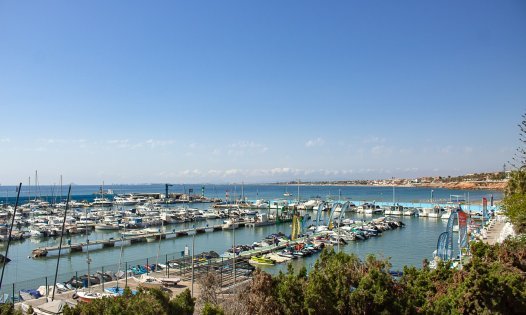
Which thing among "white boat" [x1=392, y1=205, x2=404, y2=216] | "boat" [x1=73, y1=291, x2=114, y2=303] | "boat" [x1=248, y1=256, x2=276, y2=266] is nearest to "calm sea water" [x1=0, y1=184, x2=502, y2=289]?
"boat" [x1=248, y1=256, x2=276, y2=266]

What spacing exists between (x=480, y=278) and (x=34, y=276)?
34.9 meters

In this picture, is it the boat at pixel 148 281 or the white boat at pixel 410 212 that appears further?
the white boat at pixel 410 212

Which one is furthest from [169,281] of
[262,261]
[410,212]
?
[410,212]

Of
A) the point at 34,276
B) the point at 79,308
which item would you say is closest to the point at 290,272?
the point at 79,308

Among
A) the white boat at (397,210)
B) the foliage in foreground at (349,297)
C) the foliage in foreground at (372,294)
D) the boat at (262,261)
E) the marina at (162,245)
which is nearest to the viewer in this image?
the foliage in foreground at (349,297)

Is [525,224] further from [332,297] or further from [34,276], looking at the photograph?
[34,276]

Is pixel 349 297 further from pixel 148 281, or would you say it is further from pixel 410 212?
pixel 410 212

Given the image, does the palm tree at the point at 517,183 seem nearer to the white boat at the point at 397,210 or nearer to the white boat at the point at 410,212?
the white boat at the point at 410,212

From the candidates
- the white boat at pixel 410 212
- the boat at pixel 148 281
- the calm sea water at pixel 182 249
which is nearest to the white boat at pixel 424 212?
the white boat at pixel 410 212

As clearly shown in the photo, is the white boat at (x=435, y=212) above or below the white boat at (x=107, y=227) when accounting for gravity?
above

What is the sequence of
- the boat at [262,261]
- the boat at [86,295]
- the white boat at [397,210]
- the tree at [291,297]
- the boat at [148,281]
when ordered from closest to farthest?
1. the tree at [291,297]
2. the boat at [86,295]
3. the boat at [148,281]
4. the boat at [262,261]
5. the white boat at [397,210]

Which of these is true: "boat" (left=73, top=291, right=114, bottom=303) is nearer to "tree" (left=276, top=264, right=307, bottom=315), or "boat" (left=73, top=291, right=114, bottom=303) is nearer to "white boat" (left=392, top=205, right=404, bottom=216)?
"tree" (left=276, top=264, right=307, bottom=315)

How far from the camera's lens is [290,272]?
12.7m

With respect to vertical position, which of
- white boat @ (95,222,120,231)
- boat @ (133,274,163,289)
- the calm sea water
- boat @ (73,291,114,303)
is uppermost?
boat @ (73,291,114,303)
